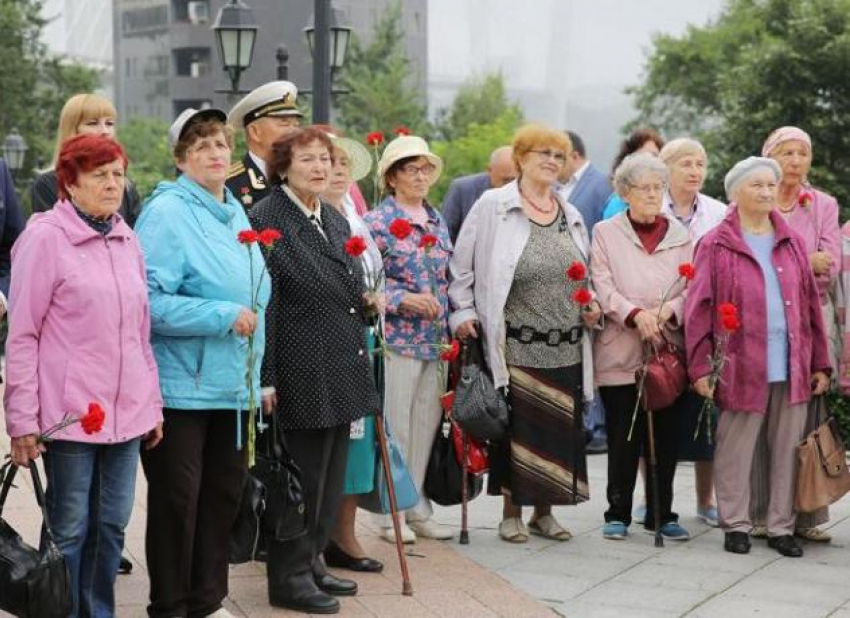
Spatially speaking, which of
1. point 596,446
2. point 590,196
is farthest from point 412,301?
point 596,446

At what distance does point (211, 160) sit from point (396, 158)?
1856 mm

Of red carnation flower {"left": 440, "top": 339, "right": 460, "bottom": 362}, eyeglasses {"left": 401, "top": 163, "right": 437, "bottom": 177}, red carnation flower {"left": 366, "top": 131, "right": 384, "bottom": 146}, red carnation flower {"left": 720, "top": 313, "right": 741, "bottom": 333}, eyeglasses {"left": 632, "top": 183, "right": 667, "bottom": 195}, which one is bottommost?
red carnation flower {"left": 440, "top": 339, "right": 460, "bottom": 362}

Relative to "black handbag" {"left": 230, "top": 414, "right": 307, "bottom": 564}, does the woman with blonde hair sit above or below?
above

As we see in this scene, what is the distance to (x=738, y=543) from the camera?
7500 mm

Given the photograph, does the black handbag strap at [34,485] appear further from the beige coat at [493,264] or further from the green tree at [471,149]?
the green tree at [471,149]

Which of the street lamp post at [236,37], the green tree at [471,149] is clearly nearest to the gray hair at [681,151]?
the street lamp post at [236,37]

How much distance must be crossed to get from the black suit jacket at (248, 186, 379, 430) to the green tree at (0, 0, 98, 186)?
147 ft

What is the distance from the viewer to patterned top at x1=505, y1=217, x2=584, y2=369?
24.7 feet

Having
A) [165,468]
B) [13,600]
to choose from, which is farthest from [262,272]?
[13,600]

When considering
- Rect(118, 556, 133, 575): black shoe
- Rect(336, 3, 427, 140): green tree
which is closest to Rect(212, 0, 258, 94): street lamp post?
Rect(118, 556, 133, 575): black shoe

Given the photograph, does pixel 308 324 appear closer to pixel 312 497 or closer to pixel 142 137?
pixel 312 497

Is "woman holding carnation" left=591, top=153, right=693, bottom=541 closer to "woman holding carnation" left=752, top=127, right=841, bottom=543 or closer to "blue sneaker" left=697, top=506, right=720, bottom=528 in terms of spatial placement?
"blue sneaker" left=697, top=506, right=720, bottom=528

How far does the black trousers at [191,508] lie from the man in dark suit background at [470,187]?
4.85 meters

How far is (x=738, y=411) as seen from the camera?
295 inches
